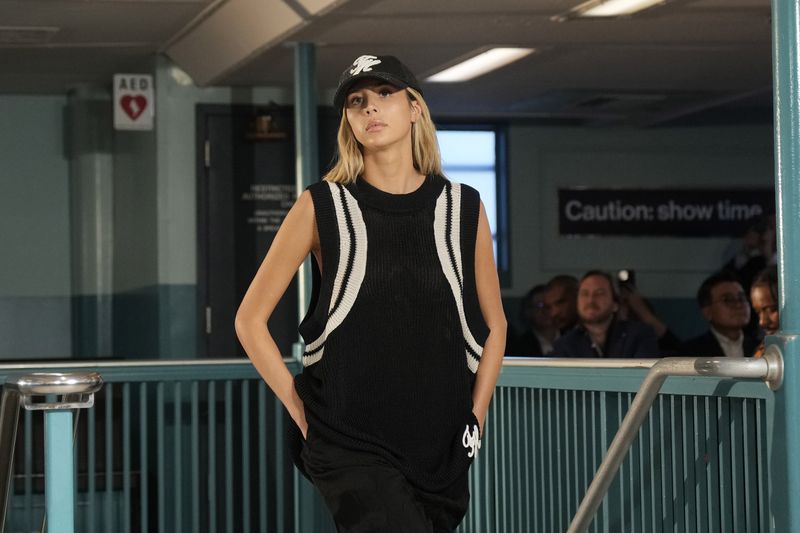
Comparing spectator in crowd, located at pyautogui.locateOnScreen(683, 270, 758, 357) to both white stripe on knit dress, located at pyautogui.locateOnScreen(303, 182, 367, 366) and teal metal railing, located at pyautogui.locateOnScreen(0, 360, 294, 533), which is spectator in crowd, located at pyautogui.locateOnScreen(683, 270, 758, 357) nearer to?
teal metal railing, located at pyautogui.locateOnScreen(0, 360, 294, 533)

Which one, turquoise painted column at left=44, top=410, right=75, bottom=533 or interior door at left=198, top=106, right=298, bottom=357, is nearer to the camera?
turquoise painted column at left=44, top=410, right=75, bottom=533

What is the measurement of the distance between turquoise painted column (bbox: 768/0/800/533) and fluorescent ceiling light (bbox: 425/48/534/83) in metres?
4.97

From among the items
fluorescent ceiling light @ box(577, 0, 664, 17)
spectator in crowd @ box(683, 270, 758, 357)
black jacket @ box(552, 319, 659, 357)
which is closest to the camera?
fluorescent ceiling light @ box(577, 0, 664, 17)

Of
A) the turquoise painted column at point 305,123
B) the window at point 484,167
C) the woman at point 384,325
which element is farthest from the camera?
the window at point 484,167

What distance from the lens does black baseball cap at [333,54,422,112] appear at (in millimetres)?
2615

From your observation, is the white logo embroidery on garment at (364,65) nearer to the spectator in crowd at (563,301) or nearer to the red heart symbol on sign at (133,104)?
the red heart symbol on sign at (133,104)

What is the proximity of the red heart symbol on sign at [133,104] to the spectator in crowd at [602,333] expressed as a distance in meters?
2.77

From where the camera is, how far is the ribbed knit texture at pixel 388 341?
8.31 feet

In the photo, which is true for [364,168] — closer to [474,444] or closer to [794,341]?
[474,444]

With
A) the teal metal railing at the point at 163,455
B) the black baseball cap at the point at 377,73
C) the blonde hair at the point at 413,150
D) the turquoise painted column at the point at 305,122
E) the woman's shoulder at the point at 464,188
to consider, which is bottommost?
the teal metal railing at the point at 163,455

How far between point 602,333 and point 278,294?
14.8ft

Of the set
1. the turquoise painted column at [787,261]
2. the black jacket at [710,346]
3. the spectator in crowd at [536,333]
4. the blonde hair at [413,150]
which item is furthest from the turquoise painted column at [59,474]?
the spectator in crowd at [536,333]

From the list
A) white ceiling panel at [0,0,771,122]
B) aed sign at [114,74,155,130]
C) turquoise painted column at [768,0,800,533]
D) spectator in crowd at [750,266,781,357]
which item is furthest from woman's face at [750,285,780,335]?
aed sign at [114,74,155,130]

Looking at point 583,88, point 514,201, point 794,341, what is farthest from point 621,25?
point 794,341
